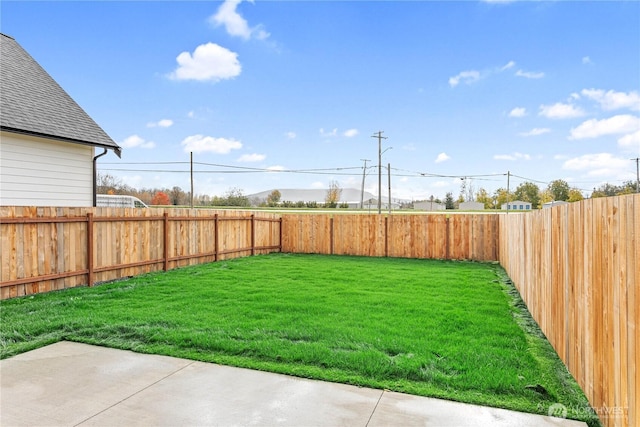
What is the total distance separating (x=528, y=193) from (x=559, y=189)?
277 centimetres

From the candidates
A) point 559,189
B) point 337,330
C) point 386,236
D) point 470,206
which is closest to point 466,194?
point 470,206

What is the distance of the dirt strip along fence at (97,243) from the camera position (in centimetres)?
636

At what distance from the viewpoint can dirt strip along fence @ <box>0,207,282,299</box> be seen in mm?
6363

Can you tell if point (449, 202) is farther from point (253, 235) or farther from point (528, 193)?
point (253, 235)

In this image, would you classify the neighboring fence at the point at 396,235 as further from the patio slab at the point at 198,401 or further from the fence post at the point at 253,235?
the patio slab at the point at 198,401

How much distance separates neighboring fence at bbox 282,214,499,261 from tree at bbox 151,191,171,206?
2487 centimetres

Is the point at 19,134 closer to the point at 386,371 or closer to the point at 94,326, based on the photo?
the point at 94,326

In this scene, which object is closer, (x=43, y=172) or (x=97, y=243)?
(x=97, y=243)

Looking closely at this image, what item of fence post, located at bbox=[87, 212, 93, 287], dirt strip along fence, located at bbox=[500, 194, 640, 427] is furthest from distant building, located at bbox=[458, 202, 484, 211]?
dirt strip along fence, located at bbox=[500, 194, 640, 427]

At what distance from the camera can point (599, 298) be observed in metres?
2.60

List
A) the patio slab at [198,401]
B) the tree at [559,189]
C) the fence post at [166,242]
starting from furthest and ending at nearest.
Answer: the tree at [559,189], the fence post at [166,242], the patio slab at [198,401]

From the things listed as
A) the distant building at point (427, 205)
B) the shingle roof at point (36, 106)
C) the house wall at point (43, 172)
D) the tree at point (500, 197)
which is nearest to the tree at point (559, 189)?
the tree at point (500, 197)

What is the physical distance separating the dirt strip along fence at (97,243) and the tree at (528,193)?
37.7 m

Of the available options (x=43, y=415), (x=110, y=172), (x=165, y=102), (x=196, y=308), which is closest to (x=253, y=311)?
(x=196, y=308)
